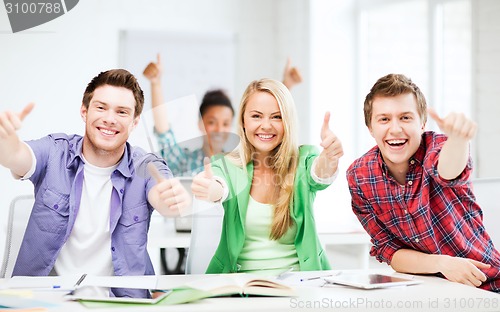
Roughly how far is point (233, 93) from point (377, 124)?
319 centimetres

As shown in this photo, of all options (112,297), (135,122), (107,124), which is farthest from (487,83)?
(112,297)

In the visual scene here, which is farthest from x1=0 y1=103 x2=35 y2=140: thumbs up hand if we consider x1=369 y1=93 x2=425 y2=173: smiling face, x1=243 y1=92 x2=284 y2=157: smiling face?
x1=369 y1=93 x2=425 y2=173: smiling face

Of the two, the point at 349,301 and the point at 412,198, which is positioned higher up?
the point at 412,198

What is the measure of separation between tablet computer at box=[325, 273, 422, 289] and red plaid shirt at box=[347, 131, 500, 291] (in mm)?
223

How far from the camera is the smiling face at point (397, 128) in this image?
5.90 feet

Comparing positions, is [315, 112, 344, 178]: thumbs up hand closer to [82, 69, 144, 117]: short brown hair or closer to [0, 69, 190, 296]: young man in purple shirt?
[0, 69, 190, 296]: young man in purple shirt

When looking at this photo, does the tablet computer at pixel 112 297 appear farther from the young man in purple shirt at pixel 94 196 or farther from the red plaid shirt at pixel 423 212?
the red plaid shirt at pixel 423 212

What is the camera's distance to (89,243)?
6.01 feet

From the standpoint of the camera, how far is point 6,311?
1.21 meters

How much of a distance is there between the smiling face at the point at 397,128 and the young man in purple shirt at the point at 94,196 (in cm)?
61

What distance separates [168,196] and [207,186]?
0.14 m

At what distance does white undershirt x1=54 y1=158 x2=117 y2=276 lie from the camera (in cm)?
182

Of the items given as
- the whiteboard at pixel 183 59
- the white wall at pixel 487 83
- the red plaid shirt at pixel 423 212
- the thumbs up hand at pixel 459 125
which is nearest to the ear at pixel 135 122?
the red plaid shirt at pixel 423 212

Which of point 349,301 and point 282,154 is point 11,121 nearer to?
point 282,154
